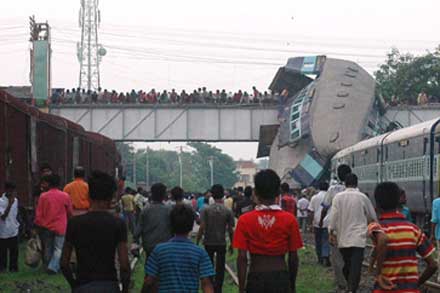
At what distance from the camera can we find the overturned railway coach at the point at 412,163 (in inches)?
1035

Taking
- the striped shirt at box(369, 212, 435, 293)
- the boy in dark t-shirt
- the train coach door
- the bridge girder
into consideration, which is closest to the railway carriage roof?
the train coach door

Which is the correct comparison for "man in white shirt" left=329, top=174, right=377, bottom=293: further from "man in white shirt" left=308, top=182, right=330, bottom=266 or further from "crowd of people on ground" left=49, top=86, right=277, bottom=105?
"crowd of people on ground" left=49, top=86, right=277, bottom=105

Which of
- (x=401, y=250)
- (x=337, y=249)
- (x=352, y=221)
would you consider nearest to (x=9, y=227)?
(x=337, y=249)

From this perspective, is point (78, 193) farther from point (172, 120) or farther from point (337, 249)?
point (172, 120)

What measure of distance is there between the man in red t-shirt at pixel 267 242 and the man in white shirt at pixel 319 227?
30.9 feet

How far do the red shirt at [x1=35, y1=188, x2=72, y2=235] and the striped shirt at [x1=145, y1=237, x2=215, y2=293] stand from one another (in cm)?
846

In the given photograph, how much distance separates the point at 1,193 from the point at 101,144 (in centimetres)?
2176

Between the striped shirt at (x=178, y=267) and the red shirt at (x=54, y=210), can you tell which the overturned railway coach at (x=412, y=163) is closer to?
the red shirt at (x=54, y=210)

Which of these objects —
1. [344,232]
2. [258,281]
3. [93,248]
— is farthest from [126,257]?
[344,232]

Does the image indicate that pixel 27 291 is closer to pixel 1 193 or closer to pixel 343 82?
pixel 1 193

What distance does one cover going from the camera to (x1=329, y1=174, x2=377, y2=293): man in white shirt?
14180mm

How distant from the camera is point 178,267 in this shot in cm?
861

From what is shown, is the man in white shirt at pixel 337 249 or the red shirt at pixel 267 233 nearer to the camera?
the red shirt at pixel 267 233

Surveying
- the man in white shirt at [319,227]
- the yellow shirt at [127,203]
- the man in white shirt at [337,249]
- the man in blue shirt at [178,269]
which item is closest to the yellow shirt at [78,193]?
the man in white shirt at [337,249]
